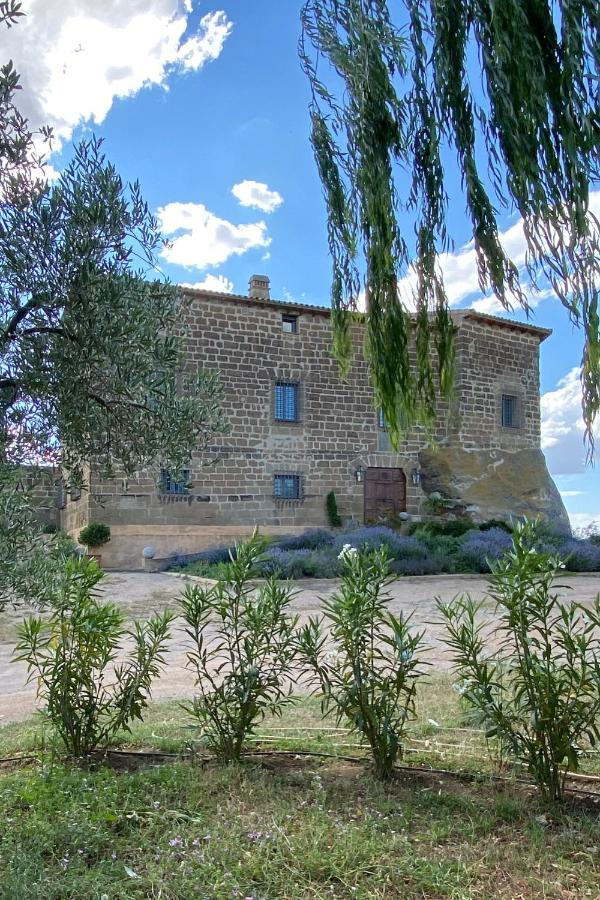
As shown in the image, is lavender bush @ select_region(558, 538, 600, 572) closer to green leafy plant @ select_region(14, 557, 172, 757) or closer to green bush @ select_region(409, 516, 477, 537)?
green bush @ select_region(409, 516, 477, 537)

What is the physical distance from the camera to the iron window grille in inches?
671

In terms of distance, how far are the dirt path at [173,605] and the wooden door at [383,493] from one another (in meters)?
5.90

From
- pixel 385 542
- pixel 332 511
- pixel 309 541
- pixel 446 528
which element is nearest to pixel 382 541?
pixel 385 542

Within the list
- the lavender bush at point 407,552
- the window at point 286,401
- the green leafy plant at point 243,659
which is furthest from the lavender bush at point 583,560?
the green leafy plant at point 243,659

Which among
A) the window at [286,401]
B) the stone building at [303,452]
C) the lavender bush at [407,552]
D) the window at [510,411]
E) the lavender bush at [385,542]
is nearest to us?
the lavender bush at [407,552]

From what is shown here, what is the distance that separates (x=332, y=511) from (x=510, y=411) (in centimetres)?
684

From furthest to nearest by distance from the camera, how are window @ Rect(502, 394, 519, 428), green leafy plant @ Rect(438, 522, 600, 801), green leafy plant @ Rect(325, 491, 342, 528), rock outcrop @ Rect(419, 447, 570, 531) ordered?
window @ Rect(502, 394, 519, 428) < rock outcrop @ Rect(419, 447, 570, 531) < green leafy plant @ Rect(325, 491, 342, 528) < green leafy plant @ Rect(438, 522, 600, 801)

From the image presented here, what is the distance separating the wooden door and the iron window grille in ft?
6.24

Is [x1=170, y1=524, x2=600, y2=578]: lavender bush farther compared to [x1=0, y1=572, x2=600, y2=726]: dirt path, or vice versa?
[x1=170, y1=524, x2=600, y2=578]: lavender bush

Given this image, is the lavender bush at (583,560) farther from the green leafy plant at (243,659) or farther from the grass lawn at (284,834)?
the green leafy plant at (243,659)

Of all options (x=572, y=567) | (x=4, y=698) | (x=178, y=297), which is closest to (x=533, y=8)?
(x=178, y=297)

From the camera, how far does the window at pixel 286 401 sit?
57.3ft

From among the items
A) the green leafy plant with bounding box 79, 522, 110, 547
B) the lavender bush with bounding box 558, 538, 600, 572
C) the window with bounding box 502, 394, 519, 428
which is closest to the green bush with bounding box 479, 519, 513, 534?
the lavender bush with bounding box 558, 538, 600, 572

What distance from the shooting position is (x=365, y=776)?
3152 millimetres
